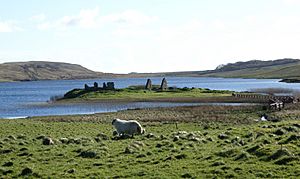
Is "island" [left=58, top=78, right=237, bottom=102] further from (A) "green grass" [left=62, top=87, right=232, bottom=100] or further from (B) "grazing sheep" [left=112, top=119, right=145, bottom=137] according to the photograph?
(B) "grazing sheep" [left=112, top=119, right=145, bottom=137]

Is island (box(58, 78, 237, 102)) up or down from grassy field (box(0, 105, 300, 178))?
down

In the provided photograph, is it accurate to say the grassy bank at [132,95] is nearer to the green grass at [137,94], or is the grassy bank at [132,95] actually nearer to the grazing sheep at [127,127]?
→ the green grass at [137,94]

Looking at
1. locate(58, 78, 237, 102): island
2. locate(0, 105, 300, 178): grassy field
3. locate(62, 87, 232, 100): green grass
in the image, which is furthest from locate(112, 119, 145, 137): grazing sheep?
locate(62, 87, 232, 100): green grass

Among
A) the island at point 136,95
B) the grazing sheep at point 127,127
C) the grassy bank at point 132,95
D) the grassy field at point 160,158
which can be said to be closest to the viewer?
the grassy field at point 160,158

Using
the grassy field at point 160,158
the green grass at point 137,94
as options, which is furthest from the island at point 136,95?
the grassy field at point 160,158

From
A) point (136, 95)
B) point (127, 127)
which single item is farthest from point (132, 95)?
point (127, 127)

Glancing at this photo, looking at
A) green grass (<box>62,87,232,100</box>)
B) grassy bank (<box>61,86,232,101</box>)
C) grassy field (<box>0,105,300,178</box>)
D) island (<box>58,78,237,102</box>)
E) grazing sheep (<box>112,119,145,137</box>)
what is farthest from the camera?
→ green grass (<box>62,87,232,100</box>)

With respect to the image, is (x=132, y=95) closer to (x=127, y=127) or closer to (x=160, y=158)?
(x=127, y=127)

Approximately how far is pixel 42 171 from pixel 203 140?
1041 cm

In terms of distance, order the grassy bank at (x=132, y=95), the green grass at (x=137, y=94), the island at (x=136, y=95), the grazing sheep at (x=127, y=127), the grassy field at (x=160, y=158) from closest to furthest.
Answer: the grassy field at (x=160, y=158) < the grazing sheep at (x=127, y=127) < the island at (x=136, y=95) < the grassy bank at (x=132, y=95) < the green grass at (x=137, y=94)

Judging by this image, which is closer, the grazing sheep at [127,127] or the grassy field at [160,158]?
the grassy field at [160,158]

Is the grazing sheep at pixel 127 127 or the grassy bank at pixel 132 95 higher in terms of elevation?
the grazing sheep at pixel 127 127

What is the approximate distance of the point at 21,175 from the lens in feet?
63.3

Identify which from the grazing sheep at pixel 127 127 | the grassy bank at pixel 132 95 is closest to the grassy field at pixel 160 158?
the grazing sheep at pixel 127 127
